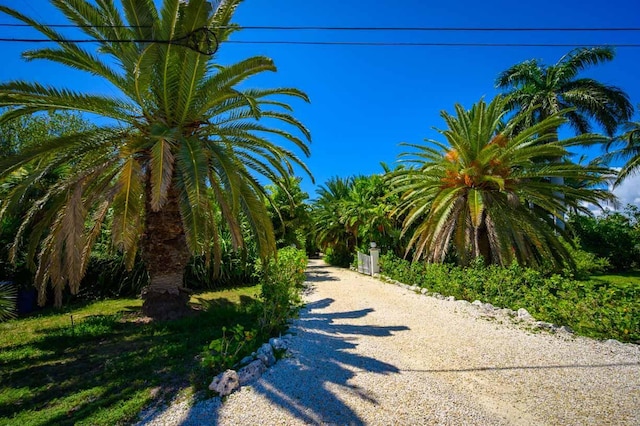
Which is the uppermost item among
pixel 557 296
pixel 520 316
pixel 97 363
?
pixel 557 296

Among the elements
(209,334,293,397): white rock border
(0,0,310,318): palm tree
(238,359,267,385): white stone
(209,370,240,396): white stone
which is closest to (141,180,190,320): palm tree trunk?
(0,0,310,318): palm tree

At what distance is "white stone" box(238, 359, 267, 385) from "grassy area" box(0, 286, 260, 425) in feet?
1.55

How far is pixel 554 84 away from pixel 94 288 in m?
25.5

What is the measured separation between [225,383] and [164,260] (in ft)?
15.1

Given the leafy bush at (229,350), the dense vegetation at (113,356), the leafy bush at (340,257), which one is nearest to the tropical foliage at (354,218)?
the leafy bush at (340,257)

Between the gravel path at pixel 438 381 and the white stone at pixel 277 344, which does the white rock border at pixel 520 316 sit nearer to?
the gravel path at pixel 438 381

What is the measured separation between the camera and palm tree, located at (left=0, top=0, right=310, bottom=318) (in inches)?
211

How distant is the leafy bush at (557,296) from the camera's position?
523cm

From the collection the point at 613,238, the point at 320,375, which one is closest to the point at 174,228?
the point at 320,375

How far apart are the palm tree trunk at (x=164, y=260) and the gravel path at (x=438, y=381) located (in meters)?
3.27

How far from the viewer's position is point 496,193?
10461 mm

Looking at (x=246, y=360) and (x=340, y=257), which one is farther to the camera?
(x=340, y=257)

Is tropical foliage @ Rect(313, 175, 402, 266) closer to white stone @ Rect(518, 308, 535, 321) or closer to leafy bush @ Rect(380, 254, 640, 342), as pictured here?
leafy bush @ Rect(380, 254, 640, 342)

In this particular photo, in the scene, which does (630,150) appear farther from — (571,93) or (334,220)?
(334,220)
